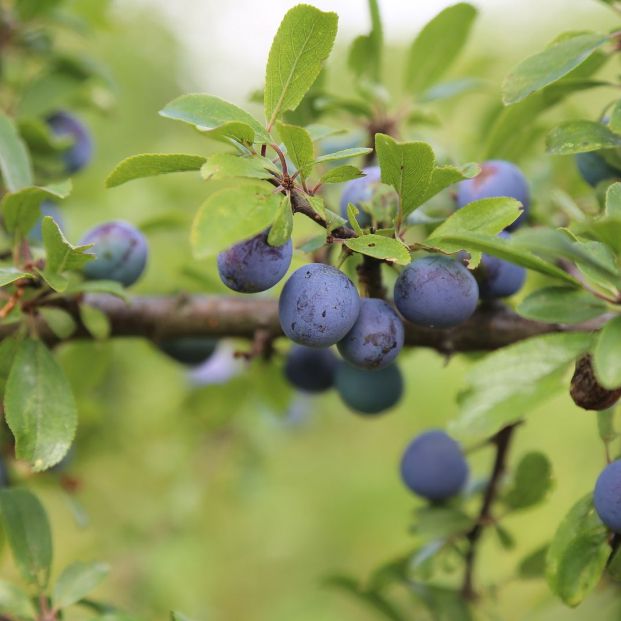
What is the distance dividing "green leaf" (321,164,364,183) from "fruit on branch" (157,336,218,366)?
590 millimetres

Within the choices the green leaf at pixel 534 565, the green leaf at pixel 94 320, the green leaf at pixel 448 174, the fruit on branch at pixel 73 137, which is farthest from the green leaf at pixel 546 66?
the fruit on branch at pixel 73 137

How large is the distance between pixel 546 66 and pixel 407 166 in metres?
0.27

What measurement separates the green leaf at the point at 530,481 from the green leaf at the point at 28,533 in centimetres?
70

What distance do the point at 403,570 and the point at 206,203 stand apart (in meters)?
0.93

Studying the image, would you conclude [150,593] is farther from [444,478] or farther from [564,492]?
[564,492]

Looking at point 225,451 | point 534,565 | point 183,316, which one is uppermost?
point 183,316

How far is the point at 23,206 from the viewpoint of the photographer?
3.27 feet

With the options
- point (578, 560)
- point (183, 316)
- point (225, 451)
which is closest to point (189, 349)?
point (183, 316)

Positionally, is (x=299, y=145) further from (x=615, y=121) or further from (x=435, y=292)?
(x=615, y=121)

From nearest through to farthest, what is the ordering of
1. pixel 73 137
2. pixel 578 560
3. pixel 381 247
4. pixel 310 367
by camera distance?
pixel 381 247 < pixel 578 560 < pixel 310 367 < pixel 73 137

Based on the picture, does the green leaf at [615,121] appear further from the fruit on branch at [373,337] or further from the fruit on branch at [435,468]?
the fruit on branch at [435,468]

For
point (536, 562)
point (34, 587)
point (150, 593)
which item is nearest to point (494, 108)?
point (536, 562)

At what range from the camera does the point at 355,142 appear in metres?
1.29

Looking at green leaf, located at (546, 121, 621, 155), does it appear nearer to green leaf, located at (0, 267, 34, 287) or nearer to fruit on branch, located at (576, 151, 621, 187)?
fruit on branch, located at (576, 151, 621, 187)
